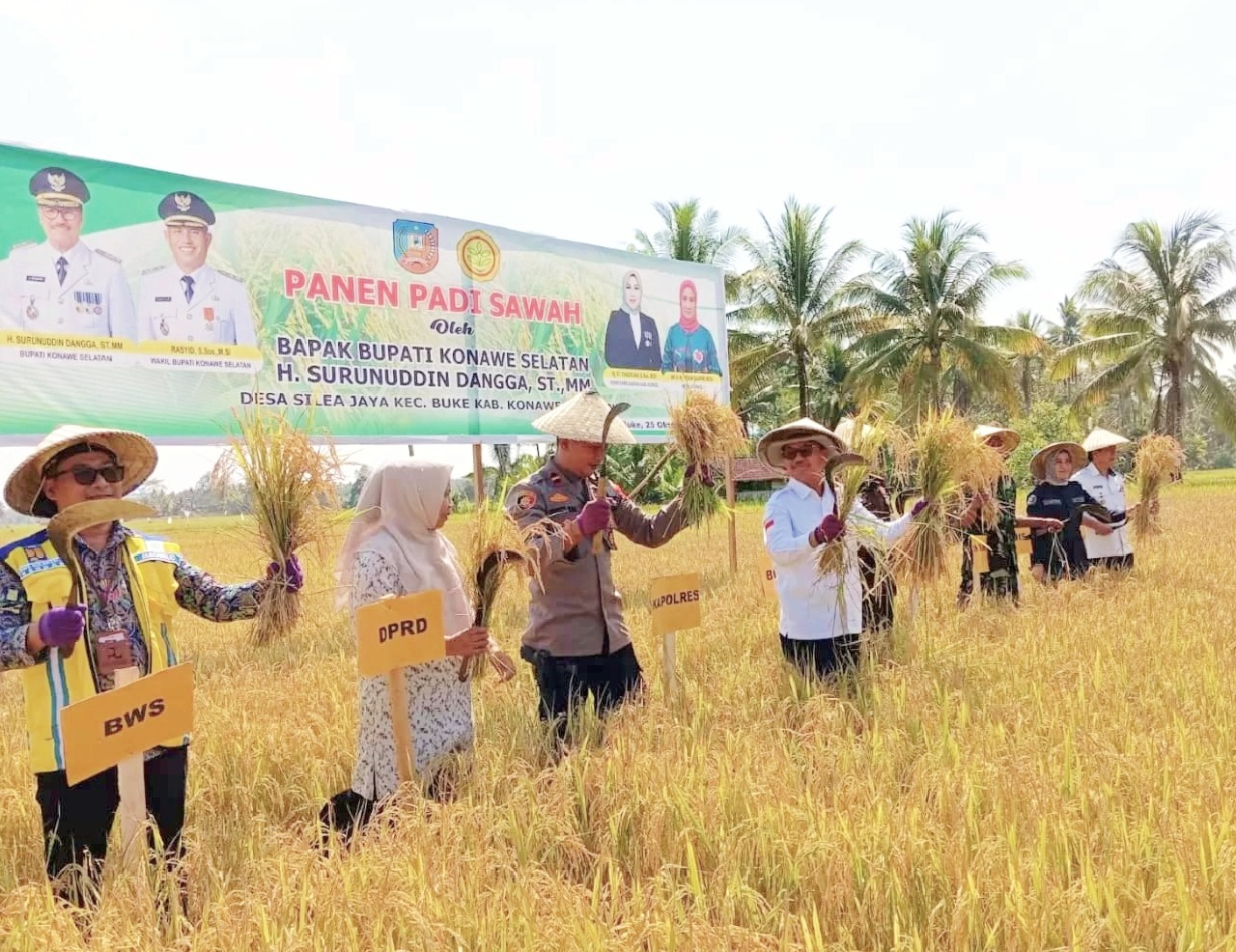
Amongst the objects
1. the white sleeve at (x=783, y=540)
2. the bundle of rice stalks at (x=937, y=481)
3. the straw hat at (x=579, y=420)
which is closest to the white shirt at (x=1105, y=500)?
the bundle of rice stalks at (x=937, y=481)

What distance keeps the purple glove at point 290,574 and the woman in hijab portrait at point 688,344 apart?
6.35 metres

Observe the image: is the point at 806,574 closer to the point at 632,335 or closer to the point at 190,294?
the point at 190,294

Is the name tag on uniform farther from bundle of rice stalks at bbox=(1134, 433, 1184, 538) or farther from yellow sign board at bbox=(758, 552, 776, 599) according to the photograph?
bundle of rice stalks at bbox=(1134, 433, 1184, 538)

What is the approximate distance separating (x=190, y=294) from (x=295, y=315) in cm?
72

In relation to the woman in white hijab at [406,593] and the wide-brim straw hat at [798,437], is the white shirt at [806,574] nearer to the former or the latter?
the wide-brim straw hat at [798,437]

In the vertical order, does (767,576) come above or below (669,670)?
above

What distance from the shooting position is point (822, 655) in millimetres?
3646

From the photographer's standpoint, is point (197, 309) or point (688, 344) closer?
point (197, 309)

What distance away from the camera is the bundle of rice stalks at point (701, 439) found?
3.92 meters

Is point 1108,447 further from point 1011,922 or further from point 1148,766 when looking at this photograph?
point 1011,922

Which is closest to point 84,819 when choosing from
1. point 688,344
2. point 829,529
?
point 829,529

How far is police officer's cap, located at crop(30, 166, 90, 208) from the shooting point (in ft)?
18.1

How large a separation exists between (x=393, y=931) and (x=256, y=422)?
167 cm

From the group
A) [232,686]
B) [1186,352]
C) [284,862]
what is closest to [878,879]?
[284,862]
